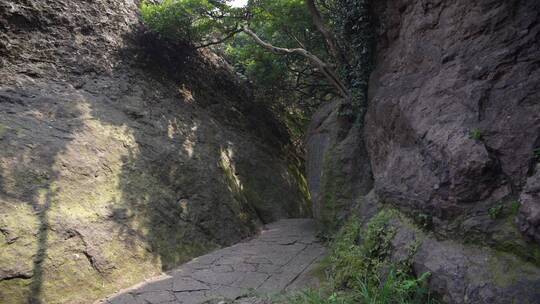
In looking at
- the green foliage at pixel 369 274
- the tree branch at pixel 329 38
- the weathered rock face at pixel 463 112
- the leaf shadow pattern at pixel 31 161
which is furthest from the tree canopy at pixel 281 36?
the leaf shadow pattern at pixel 31 161

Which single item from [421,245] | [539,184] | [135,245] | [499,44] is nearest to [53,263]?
[135,245]

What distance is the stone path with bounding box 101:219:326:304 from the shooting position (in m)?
4.88

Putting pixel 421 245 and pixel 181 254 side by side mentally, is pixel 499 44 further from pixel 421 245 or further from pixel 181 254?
pixel 181 254

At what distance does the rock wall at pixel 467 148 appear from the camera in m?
3.19

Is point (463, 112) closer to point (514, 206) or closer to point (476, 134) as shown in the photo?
point (476, 134)

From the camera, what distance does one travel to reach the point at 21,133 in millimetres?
5699

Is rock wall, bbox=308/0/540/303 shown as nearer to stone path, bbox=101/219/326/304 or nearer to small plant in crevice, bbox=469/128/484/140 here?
small plant in crevice, bbox=469/128/484/140

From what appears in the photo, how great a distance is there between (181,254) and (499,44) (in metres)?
5.12

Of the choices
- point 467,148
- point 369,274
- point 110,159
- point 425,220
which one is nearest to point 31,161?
point 110,159

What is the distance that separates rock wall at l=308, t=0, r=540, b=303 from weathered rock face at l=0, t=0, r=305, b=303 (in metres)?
3.23

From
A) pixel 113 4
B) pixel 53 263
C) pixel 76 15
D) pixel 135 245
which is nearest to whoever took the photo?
pixel 53 263

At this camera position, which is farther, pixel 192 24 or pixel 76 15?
pixel 192 24

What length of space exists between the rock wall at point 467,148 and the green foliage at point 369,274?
15 cm

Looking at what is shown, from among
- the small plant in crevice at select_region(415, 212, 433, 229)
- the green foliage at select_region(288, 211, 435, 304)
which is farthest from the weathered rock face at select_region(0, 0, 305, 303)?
the small plant in crevice at select_region(415, 212, 433, 229)
